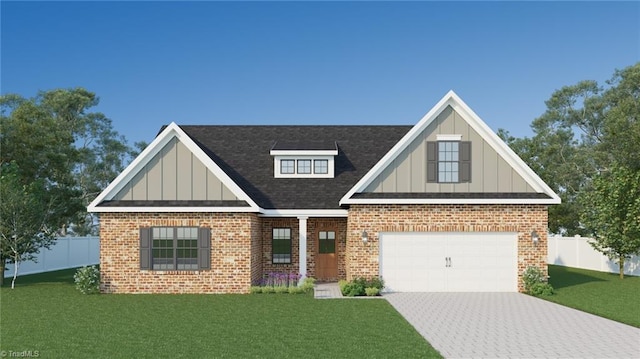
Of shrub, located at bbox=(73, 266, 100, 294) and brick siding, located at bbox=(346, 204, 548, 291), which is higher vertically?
brick siding, located at bbox=(346, 204, 548, 291)

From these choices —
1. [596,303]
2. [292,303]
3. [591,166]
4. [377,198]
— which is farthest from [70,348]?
[591,166]

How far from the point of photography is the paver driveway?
36.0 ft

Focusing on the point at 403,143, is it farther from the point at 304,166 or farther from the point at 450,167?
the point at 304,166

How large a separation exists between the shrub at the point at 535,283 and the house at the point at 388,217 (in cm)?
35

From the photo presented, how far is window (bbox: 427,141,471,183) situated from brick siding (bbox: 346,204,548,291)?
3.53ft

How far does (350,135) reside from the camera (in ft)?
88.7

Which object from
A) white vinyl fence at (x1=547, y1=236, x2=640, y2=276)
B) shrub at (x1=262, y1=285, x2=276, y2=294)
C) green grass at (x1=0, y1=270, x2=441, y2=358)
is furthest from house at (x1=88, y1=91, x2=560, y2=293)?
white vinyl fence at (x1=547, y1=236, x2=640, y2=276)

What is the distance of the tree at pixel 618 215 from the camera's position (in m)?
26.4

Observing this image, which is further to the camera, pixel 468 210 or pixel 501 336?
pixel 468 210

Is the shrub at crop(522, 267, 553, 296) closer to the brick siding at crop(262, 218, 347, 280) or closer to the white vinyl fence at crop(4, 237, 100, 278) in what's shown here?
the brick siding at crop(262, 218, 347, 280)

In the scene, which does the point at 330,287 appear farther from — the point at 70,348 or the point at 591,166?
the point at 591,166

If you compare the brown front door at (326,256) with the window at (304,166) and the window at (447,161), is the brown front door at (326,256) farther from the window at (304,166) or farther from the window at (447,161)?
the window at (447,161)

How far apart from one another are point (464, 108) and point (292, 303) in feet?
30.7

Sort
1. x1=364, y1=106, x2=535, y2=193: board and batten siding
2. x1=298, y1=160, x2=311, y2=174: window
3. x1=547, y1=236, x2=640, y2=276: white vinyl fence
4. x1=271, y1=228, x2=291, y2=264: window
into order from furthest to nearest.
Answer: x1=547, y1=236, x2=640, y2=276: white vinyl fence < x1=298, y1=160, x2=311, y2=174: window < x1=271, y1=228, x2=291, y2=264: window < x1=364, y1=106, x2=535, y2=193: board and batten siding
